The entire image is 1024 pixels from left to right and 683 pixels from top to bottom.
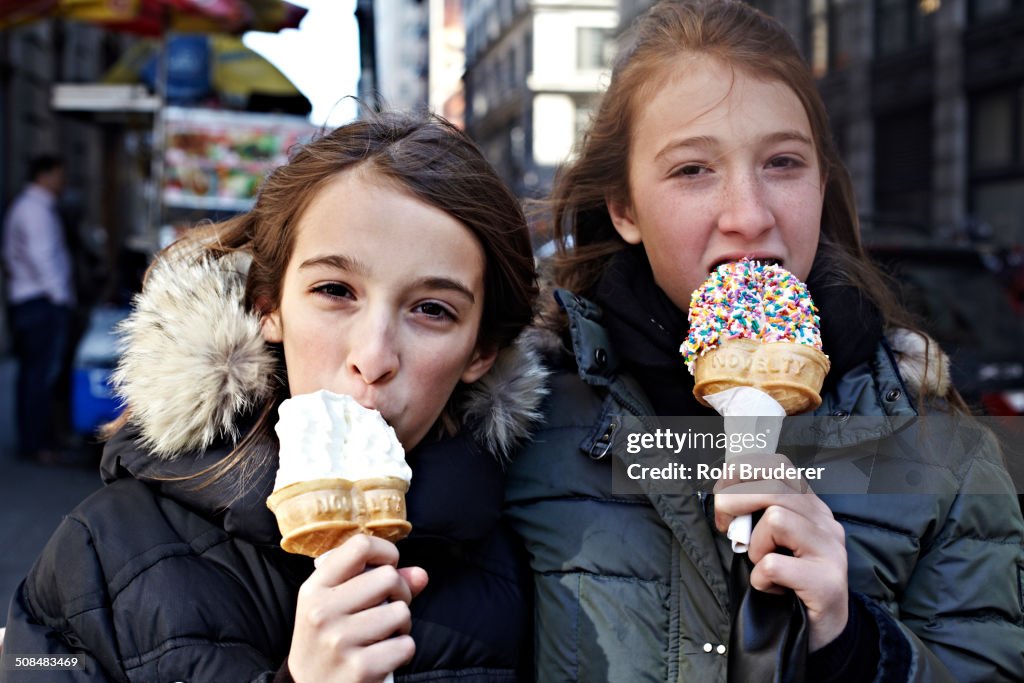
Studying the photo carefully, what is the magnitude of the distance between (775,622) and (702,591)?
0.80ft

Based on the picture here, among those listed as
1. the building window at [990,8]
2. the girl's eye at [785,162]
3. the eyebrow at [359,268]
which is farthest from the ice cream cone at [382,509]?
the building window at [990,8]

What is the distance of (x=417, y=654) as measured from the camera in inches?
70.0

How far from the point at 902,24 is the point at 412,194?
789 inches

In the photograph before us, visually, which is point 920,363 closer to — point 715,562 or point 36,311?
point 715,562

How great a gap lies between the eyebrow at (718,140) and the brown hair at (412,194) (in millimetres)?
389

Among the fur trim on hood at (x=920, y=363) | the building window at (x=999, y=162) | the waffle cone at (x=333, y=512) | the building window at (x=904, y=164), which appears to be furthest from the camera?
the building window at (x=904, y=164)

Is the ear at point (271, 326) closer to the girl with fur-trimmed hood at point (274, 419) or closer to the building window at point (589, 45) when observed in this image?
the girl with fur-trimmed hood at point (274, 419)

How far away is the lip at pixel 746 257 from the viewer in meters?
2.06

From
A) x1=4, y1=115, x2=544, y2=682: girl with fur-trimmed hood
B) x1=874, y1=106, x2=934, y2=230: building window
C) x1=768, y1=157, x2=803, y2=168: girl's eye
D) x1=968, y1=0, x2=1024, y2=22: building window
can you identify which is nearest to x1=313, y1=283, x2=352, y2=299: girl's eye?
x1=4, y1=115, x2=544, y2=682: girl with fur-trimmed hood

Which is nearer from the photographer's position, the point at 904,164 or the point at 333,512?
the point at 333,512

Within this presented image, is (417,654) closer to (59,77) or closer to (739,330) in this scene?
(739,330)

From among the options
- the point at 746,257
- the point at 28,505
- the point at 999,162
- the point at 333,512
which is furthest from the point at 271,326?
the point at 999,162

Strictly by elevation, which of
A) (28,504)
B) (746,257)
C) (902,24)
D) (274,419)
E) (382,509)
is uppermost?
(902,24)

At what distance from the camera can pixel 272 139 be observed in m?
9.81
